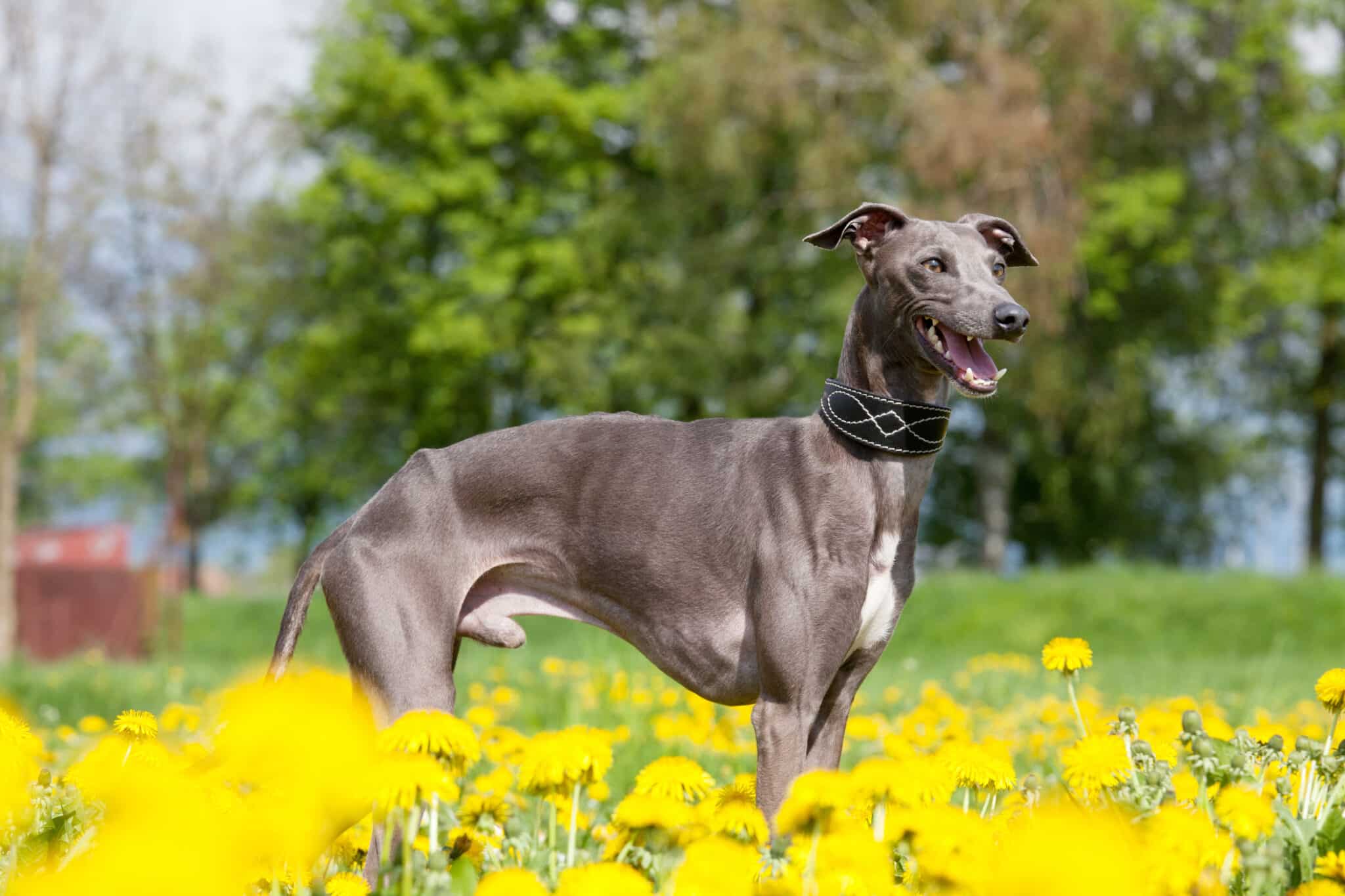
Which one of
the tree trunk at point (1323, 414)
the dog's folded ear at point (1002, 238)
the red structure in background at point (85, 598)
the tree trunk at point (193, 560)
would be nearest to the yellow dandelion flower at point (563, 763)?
the dog's folded ear at point (1002, 238)

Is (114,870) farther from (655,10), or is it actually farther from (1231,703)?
(655,10)

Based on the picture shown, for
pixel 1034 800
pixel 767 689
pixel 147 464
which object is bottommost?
pixel 147 464

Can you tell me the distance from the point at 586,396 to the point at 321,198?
6828 millimetres

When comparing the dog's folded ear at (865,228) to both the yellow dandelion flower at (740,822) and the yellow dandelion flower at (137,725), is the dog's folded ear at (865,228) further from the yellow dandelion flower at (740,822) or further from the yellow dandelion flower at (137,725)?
the yellow dandelion flower at (137,725)

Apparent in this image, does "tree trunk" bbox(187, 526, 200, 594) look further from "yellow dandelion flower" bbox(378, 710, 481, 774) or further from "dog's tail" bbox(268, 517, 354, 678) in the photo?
"yellow dandelion flower" bbox(378, 710, 481, 774)

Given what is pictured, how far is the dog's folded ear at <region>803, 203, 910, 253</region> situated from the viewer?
344 cm

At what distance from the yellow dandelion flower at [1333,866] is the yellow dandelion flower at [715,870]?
111 centimetres

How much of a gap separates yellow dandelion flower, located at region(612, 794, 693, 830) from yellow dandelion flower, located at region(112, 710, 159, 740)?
4.31 ft

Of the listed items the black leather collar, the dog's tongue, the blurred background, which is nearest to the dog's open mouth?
the dog's tongue

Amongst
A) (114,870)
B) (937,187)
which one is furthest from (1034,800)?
(937,187)

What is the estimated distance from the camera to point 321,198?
81.3 ft

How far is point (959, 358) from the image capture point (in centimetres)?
315

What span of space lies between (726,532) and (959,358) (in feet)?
2.42

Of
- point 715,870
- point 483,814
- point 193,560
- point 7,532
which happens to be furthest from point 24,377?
point 193,560
